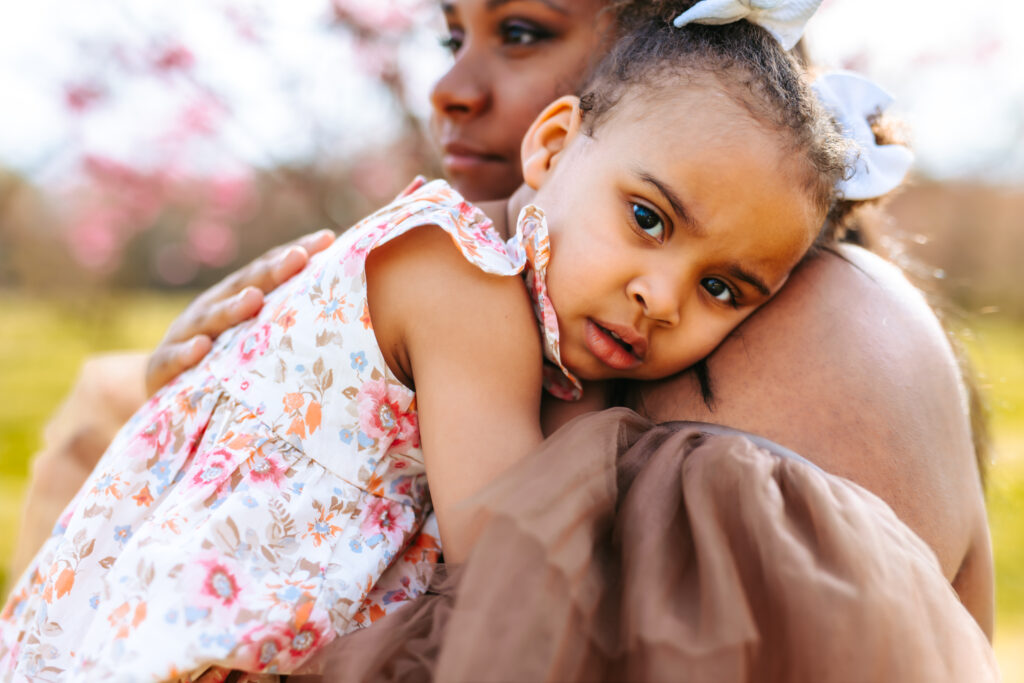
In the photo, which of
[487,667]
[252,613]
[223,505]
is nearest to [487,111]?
[223,505]

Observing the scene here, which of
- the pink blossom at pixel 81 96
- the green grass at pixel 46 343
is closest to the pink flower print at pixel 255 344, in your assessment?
the pink blossom at pixel 81 96

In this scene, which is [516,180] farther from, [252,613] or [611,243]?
[252,613]

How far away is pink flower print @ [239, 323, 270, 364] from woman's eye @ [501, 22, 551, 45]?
103cm

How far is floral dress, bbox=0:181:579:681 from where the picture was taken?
1.12 meters

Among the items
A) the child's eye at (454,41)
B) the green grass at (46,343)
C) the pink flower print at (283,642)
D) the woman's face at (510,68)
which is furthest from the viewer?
the green grass at (46,343)

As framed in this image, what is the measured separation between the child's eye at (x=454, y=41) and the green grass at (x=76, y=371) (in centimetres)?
156

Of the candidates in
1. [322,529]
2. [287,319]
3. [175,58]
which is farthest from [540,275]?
[175,58]

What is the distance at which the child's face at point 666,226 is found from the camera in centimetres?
135

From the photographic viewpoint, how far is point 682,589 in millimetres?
922

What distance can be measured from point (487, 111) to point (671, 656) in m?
1.51

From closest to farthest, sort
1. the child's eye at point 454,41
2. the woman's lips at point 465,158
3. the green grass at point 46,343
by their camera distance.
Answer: the woman's lips at point 465,158 → the child's eye at point 454,41 → the green grass at point 46,343

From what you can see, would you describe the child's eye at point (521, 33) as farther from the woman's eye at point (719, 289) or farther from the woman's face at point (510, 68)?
the woman's eye at point (719, 289)

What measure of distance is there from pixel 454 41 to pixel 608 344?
1.28 metres

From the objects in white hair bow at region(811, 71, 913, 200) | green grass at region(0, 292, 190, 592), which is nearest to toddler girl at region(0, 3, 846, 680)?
white hair bow at region(811, 71, 913, 200)
